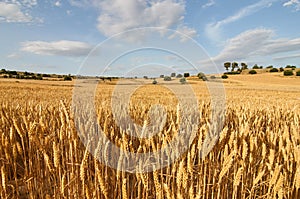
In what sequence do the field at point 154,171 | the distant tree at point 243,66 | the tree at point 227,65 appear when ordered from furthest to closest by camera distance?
the tree at point 227,65, the distant tree at point 243,66, the field at point 154,171

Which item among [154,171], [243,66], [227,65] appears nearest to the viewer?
[154,171]

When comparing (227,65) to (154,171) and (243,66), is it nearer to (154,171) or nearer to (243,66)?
(243,66)

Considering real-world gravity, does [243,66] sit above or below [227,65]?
below

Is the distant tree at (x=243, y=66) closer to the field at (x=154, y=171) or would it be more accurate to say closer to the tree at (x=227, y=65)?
the tree at (x=227, y=65)

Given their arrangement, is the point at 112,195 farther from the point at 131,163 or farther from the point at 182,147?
the point at 182,147

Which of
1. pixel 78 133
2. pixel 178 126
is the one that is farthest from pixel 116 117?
pixel 78 133

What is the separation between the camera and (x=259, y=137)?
10.1ft

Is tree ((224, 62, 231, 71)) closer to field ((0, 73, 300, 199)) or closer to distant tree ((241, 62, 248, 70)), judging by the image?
distant tree ((241, 62, 248, 70))

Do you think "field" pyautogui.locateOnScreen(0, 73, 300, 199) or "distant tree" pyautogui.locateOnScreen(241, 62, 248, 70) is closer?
"field" pyautogui.locateOnScreen(0, 73, 300, 199)

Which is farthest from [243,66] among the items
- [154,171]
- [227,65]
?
[154,171]

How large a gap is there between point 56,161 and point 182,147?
45.0 inches

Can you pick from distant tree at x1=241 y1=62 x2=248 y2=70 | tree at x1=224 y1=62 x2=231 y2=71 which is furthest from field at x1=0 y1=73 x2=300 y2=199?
tree at x1=224 y1=62 x2=231 y2=71

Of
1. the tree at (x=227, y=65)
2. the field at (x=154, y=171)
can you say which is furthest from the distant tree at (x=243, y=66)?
the field at (x=154, y=171)

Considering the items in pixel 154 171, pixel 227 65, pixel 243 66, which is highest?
pixel 227 65
